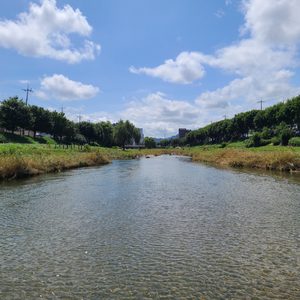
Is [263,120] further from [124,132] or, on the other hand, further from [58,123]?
[58,123]

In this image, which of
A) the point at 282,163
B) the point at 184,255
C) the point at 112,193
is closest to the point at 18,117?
the point at 112,193

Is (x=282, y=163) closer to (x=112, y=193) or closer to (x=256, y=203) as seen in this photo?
(x=256, y=203)

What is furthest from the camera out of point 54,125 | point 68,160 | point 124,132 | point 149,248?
point 54,125

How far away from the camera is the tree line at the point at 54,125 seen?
2255 inches

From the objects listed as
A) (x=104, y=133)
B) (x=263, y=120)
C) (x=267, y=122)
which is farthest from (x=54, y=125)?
(x=267, y=122)

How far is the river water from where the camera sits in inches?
161

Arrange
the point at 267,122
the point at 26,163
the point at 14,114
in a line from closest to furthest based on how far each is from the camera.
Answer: the point at 26,163 → the point at 14,114 → the point at 267,122

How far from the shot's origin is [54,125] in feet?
247

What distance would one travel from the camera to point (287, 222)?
791 centimetres

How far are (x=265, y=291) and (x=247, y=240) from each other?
253cm

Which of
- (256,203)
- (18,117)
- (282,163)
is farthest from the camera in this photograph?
Answer: (18,117)

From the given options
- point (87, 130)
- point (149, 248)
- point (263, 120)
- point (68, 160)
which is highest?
point (263, 120)

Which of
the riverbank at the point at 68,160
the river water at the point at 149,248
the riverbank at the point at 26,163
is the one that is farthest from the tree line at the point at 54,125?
the river water at the point at 149,248

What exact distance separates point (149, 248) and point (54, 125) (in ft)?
255
